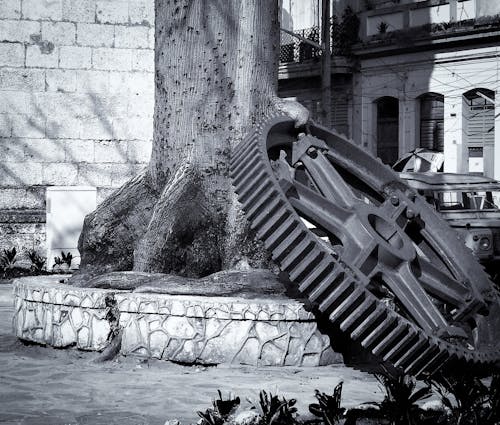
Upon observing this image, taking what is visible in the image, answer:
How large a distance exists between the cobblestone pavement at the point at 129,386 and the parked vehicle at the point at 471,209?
24.1 ft

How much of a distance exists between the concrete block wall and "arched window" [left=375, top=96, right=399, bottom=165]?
18322mm

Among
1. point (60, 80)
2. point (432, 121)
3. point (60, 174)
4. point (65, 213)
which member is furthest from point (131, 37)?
point (432, 121)

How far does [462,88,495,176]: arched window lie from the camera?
27.8m

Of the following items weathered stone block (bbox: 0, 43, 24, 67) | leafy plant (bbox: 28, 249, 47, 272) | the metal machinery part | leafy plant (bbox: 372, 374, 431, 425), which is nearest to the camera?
leafy plant (bbox: 372, 374, 431, 425)

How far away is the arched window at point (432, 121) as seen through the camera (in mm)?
29406

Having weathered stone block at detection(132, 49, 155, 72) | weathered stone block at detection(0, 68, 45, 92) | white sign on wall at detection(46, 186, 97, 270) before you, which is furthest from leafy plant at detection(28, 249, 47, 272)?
weathered stone block at detection(132, 49, 155, 72)

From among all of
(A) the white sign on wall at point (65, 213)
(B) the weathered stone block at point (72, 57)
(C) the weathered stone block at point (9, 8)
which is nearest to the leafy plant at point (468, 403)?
(A) the white sign on wall at point (65, 213)

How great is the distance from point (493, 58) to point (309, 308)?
73.8 ft

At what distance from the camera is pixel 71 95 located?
1333 cm

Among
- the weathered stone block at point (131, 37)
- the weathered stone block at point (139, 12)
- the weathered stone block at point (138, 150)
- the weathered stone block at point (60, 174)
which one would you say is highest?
the weathered stone block at point (139, 12)

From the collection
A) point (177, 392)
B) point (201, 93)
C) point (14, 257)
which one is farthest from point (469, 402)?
point (14, 257)

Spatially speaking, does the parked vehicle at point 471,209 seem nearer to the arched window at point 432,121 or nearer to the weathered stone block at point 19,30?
the weathered stone block at point 19,30

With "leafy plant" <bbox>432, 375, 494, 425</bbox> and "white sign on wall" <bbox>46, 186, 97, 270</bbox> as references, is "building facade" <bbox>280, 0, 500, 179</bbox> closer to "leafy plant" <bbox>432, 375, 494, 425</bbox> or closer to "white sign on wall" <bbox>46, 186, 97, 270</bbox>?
"white sign on wall" <bbox>46, 186, 97, 270</bbox>

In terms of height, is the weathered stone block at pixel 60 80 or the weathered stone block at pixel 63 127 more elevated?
the weathered stone block at pixel 60 80
